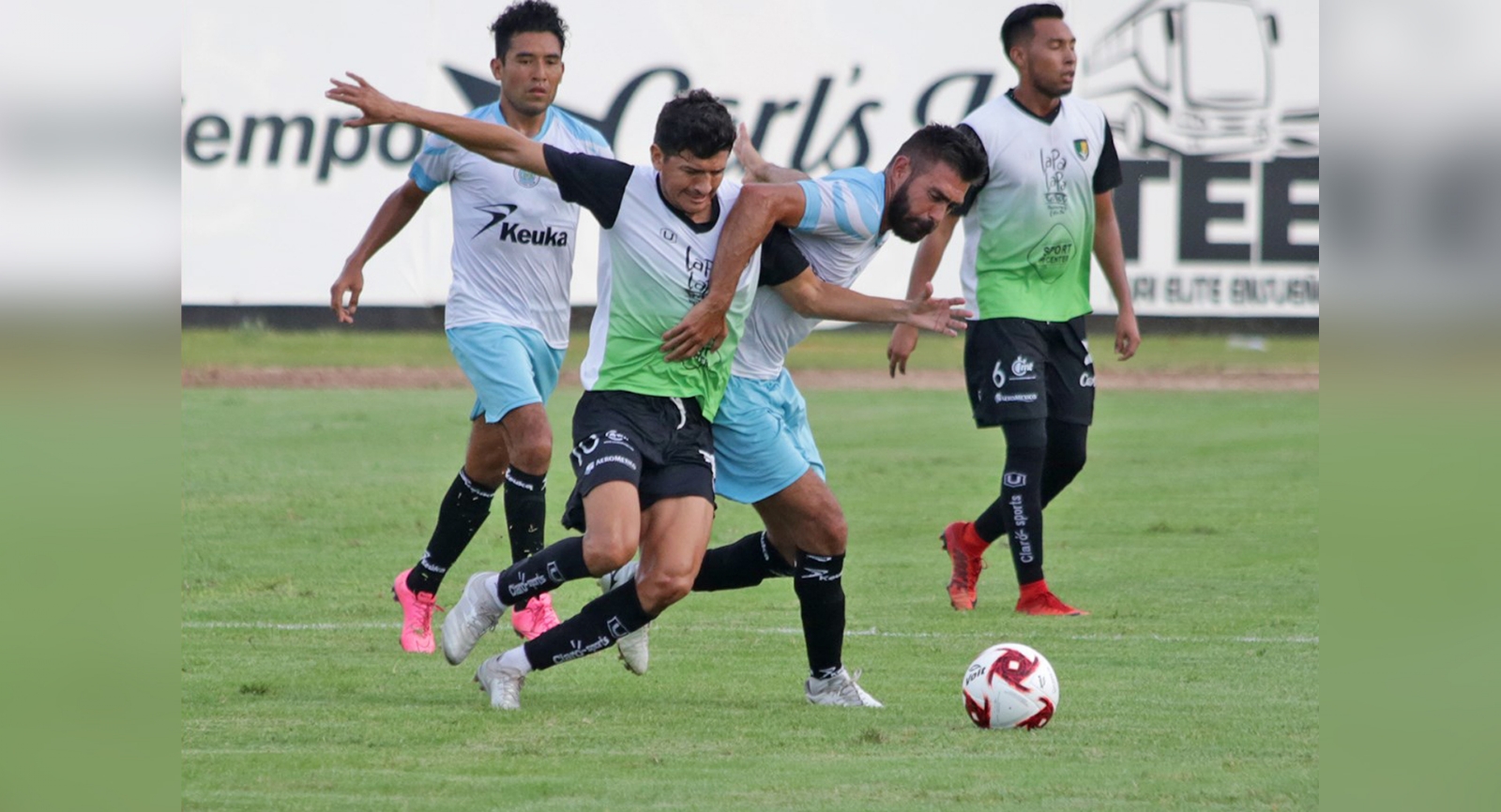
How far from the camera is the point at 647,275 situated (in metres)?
6.02

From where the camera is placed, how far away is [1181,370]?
894 inches

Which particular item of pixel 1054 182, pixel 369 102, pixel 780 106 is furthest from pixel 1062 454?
pixel 780 106

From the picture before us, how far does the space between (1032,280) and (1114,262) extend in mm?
526

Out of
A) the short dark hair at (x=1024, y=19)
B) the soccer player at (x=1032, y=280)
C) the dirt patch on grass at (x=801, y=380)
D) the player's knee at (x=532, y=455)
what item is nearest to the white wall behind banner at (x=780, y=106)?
the dirt patch on grass at (x=801, y=380)

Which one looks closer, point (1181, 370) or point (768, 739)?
point (768, 739)

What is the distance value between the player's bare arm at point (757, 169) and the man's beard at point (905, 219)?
1.15 feet

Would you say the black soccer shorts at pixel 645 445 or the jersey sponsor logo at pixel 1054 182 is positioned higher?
the jersey sponsor logo at pixel 1054 182

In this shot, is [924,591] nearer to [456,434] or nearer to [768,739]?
[768,739]

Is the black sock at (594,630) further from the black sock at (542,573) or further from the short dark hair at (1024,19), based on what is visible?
the short dark hair at (1024,19)

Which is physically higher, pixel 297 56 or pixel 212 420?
pixel 297 56

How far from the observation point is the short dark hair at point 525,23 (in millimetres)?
7479
